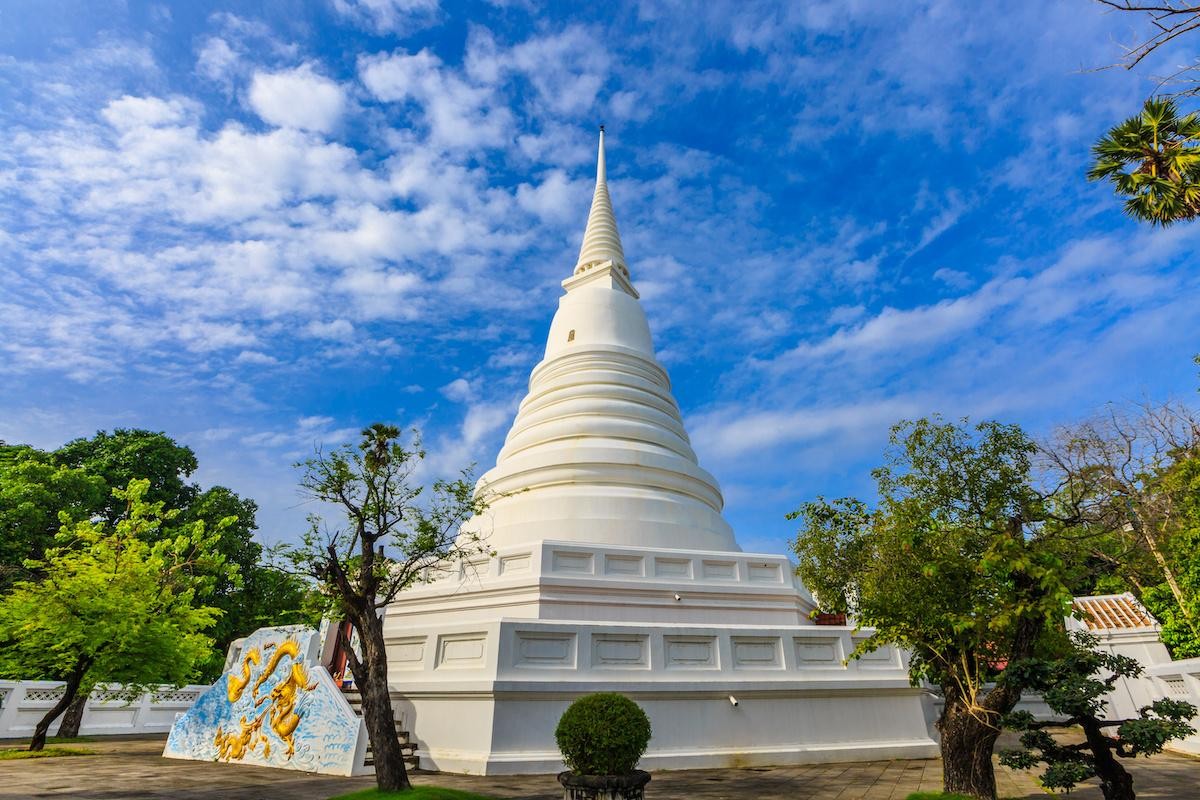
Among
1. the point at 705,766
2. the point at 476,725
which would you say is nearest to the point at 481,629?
the point at 476,725

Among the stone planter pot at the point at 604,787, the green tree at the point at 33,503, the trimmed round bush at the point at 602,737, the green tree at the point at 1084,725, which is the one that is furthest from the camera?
the green tree at the point at 33,503

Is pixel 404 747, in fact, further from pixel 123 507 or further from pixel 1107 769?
pixel 123 507

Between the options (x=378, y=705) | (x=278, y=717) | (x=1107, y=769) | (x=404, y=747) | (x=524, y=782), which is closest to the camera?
(x=1107, y=769)

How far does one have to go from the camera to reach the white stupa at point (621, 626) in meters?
11.1

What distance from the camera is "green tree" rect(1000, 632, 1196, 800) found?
259 inches

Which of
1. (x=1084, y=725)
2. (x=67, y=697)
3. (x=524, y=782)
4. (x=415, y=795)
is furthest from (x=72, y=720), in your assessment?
(x=1084, y=725)

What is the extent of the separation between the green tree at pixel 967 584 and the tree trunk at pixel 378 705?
6510mm

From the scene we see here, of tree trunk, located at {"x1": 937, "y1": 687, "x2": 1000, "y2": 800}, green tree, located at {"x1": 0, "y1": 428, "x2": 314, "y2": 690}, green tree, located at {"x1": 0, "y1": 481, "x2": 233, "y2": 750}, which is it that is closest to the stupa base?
tree trunk, located at {"x1": 937, "y1": 687, "x2": 1000, "y2": 800}

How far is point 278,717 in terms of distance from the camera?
1148 centimetres

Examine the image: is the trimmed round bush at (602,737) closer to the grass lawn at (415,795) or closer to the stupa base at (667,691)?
the grass lawn at (415,795)

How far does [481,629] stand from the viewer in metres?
11.5

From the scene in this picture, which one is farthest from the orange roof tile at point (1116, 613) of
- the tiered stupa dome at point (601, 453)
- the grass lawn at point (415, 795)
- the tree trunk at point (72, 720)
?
the tree trunk at point (72, 720)

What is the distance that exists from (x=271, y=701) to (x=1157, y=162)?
1837cm

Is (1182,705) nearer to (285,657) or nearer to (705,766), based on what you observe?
(705,766)
